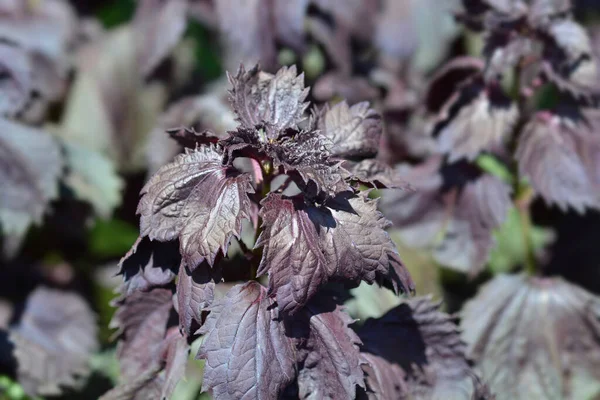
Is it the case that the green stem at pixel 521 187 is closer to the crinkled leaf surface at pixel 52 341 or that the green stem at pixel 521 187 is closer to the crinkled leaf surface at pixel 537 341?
the crinkled leaf surface at pixel 537 341

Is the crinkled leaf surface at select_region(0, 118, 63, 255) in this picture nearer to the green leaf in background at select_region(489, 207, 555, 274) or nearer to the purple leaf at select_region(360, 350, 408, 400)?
the purple leaf at select_region(360, 350, 408, 400)

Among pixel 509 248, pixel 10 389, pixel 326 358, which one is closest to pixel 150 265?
pixel 326 358

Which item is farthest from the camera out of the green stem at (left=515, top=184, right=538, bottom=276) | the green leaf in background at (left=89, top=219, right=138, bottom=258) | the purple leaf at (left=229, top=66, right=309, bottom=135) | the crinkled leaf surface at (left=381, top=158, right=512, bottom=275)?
the green leaf in background at (left=89, top=219, right=138, bottom=258)

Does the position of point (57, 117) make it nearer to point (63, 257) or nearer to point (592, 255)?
point (63, 257)

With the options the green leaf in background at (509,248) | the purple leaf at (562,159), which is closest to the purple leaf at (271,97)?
the purple leaf at (562,159)

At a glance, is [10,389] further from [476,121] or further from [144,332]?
[476,121]

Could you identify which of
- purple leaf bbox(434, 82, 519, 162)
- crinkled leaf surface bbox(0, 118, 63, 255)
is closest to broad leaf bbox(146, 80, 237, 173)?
crinkled leaf surface bbox(0, 118, 63, 255)
